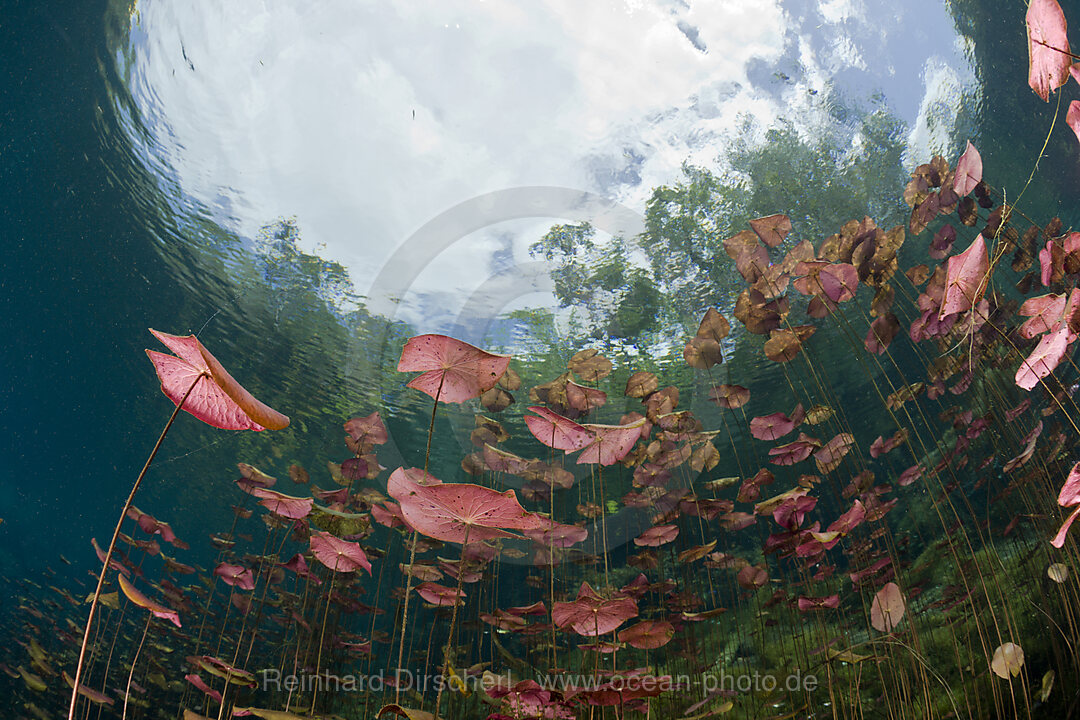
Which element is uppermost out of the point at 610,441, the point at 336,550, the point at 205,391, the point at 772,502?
the point at 610,441

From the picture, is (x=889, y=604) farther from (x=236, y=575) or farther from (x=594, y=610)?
(x=236, y=575)

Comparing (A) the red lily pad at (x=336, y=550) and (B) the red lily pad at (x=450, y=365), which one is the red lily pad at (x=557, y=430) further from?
(A) the red lily pad at (x=336, y=550)

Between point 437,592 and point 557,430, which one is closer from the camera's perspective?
point 557,430

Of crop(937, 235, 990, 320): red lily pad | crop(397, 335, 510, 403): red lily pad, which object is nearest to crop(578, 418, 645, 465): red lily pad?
crop(397, 335, 510, 403): red lily pad

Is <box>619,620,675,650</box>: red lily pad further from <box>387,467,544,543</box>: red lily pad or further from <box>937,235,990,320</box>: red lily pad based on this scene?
<box>937,235,990,320</box>: red lily pad

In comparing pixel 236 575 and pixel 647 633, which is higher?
pixel 236 575

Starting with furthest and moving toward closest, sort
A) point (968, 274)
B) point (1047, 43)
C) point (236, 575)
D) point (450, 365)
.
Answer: point (236, 575) → point (450, 365) → point (968, 274) → point (1047, 43)

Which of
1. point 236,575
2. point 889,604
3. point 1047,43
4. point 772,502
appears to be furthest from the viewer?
point 236,575

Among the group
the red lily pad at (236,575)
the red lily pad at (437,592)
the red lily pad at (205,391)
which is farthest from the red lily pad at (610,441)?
the red lily pad at (236,575)

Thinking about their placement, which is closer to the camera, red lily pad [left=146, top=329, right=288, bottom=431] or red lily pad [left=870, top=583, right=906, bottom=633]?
red lily pad [left=146, top=329, right=288, bottom=431]

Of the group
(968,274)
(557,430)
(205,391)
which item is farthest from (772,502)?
(205,391)

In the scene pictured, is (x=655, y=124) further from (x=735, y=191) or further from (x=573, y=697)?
(x=573, y=697)

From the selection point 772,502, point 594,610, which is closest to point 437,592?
point 594,610

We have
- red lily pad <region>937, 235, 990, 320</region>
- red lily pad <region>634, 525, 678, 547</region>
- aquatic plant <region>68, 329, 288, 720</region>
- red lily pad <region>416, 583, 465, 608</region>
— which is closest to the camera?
aquatic plant <region>68, 329, 288, 720</region>
